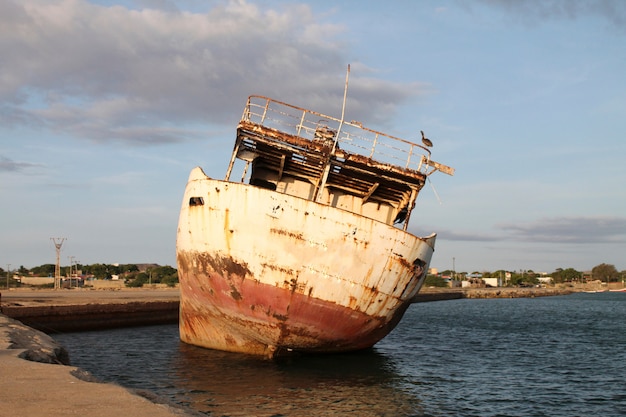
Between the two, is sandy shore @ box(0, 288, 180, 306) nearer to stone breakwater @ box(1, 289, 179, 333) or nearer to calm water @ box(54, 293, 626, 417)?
stone breakwater @ box(1, 289, 179, 333)

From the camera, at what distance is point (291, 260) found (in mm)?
14352

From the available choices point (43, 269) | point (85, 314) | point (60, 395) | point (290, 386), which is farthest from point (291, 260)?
point (43, 269)

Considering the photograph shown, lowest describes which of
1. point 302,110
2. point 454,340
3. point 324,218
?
point 454,340

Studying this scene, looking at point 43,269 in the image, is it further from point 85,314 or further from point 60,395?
point 60,395

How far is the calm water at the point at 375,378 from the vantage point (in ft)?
39.5

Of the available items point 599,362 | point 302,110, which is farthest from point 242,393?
point 599,362

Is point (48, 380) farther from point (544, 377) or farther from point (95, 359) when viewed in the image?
point (544, 377)

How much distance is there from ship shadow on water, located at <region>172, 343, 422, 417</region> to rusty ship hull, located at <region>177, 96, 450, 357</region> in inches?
20.8

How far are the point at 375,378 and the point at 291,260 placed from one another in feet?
12.7

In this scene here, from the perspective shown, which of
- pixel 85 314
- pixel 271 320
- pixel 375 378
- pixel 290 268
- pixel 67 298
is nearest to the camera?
pixel 290 268

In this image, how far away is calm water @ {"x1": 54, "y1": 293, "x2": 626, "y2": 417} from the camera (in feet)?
39.5

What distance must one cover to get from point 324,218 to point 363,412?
188 inches

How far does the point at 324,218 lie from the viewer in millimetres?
14320

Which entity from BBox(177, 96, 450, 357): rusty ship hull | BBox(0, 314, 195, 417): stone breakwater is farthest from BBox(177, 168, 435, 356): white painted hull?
BBox(0, 314, 195, 417): stone breakwater
